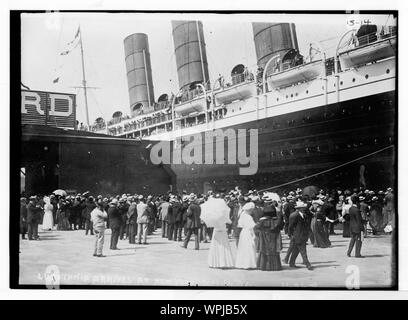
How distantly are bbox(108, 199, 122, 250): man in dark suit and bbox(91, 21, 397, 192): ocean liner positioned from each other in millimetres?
1095

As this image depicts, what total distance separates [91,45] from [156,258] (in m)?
3.44

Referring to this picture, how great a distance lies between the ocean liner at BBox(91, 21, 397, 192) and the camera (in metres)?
6.79

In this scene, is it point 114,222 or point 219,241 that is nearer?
point 219,241

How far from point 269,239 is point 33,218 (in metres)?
3.56

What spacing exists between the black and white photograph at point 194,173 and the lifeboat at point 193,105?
74.3 inches

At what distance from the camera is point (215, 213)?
251 inches

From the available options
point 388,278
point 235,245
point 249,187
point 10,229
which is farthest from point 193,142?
point 388,278

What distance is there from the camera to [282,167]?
7.10 metres

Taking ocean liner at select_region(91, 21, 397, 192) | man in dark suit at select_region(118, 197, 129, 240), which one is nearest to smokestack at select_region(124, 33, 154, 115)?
ocean liner at select_region(91, 21, 397, 192)

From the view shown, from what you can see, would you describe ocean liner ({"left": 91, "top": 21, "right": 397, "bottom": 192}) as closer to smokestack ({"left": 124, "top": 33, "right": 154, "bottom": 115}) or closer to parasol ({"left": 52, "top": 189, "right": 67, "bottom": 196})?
smokestack ({"left": 124, "top": 33, "right": 154, "bottom": 115})

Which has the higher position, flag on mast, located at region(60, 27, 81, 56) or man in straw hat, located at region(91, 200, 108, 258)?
flag on mast, located at region(60, 27, 81, 56)

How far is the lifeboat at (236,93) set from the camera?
941 centimetres

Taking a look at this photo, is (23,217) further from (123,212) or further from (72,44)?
(72,44)

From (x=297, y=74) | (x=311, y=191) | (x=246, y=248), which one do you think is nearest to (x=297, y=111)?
(x=297, y=74)
